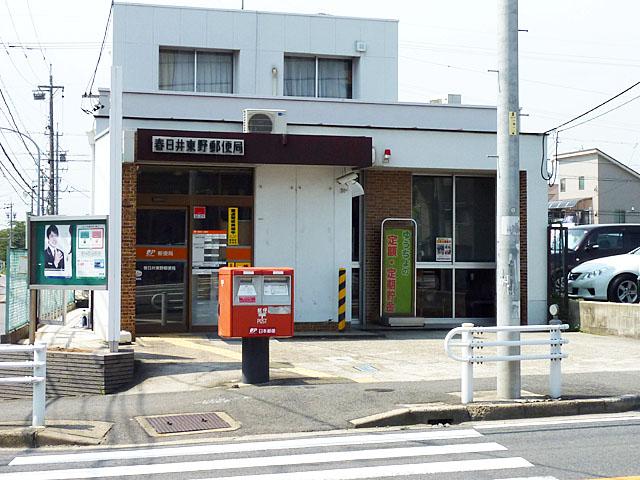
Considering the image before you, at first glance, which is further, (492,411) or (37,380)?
(492,411)

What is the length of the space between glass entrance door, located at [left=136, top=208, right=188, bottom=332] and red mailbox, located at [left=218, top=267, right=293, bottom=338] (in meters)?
5.95

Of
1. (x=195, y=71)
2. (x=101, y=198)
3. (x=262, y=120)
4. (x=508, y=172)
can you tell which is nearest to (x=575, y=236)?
(x=262, y=120)

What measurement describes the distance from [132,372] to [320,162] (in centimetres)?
676

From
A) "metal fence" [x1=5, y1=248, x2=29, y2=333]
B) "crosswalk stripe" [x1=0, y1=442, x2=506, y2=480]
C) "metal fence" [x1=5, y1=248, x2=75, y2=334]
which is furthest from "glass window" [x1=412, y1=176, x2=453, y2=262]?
"crosswalk stripe" [x1=0, y1=442, x2=506, y2=480]

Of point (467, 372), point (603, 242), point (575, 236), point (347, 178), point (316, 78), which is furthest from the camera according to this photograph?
point (316, 78)

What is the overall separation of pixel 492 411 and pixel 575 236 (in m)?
14.5

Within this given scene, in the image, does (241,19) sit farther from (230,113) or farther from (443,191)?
(443,191)

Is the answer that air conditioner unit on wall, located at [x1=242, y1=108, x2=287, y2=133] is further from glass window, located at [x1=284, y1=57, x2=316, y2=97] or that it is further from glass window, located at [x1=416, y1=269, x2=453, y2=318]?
glass window, located at [x1=284, y1=57, x2=316, y2=97]

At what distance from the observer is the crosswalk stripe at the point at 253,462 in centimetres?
763

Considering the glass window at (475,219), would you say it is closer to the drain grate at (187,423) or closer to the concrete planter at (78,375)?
the concrete planter at (78,375)

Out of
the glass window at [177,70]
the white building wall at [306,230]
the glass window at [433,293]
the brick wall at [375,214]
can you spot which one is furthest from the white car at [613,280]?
the glass window at [177,70]

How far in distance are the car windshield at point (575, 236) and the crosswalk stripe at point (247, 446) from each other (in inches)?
589

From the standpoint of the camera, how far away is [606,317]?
1853 centimetres

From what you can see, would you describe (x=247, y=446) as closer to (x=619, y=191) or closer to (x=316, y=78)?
(x=316, y=78)
